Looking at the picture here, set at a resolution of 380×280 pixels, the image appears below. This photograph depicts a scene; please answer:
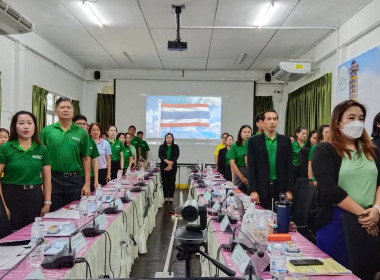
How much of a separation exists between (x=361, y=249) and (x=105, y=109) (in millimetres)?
8326

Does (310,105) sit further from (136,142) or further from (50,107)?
(50,107)

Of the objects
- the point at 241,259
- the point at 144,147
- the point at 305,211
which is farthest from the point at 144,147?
the point at 241,259

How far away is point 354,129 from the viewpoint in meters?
1.90

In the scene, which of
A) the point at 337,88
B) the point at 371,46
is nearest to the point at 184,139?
the point at 337,88

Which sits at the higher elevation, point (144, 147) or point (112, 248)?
point (144, 147)

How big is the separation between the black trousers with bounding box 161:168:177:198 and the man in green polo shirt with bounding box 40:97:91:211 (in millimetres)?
3766

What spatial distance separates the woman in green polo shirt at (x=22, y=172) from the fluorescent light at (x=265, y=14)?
3.35 meters

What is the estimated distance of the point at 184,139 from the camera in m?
9.14

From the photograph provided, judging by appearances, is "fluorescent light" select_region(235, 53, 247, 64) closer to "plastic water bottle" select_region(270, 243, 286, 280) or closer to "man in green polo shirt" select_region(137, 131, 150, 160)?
"man in green polo shirt" select_region(137, 131, 150, 160)

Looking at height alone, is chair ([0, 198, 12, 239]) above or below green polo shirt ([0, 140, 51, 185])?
below

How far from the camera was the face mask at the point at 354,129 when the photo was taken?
6.24 feet

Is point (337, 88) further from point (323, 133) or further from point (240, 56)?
point (240, 56)

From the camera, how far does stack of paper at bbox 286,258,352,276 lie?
53.5 inches

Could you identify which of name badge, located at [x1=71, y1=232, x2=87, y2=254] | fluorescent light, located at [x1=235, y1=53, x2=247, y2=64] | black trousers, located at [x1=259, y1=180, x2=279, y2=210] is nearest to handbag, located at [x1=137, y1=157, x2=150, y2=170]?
fluorescent light, located at [x1=235, y1=53, x2=247, y2=64]
